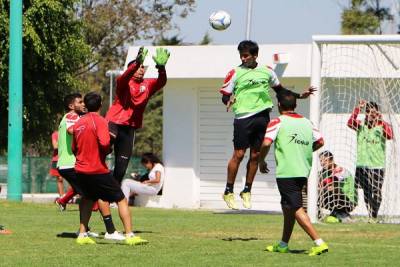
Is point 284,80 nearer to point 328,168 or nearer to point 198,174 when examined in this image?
point 198,174

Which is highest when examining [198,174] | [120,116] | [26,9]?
[26,9]

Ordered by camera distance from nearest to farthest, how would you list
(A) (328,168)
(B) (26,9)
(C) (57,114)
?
(A) (328,168) < (B) (26,9) < (C) (57,114)

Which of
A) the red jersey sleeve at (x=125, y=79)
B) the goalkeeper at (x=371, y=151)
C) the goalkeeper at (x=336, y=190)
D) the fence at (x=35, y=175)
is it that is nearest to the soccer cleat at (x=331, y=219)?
the goalkeeper at (x=336, y=190)

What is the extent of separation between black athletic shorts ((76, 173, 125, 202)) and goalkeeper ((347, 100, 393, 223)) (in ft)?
23.5

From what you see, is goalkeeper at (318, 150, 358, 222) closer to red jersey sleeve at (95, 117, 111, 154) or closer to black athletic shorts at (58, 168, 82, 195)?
black athletic shorts at (58, 168, 82, 195)

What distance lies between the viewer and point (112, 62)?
51.7 m

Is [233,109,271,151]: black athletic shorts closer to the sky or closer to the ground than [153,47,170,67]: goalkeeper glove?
closer to the ground

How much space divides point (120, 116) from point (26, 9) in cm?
2047

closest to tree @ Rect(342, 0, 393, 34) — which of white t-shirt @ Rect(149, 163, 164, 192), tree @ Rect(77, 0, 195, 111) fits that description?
tree @ Rect(77, 0, 195, 111)

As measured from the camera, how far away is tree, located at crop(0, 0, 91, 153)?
32969 millimetres

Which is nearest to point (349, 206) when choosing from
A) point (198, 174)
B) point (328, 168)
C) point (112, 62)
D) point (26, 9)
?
point (328, 168)

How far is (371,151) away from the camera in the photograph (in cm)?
1864

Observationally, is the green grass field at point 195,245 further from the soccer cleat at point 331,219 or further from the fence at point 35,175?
the fence at point 35,175

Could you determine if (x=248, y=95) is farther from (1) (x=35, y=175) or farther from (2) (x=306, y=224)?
(1) (x=35, y=175)
